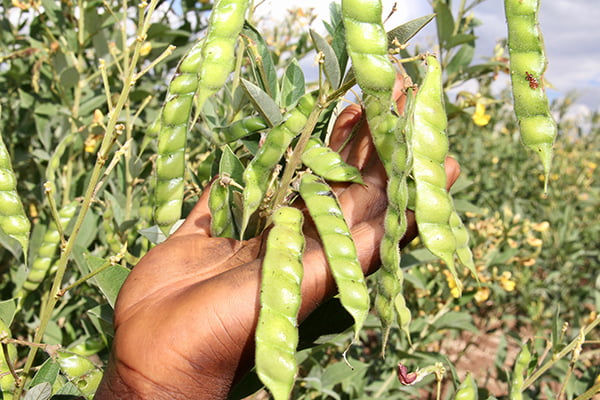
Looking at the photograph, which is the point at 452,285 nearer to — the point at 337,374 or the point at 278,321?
the point at 337,374

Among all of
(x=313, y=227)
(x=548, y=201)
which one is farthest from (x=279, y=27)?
(x=548, y=201)

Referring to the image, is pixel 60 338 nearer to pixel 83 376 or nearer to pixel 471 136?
pixel 83 376

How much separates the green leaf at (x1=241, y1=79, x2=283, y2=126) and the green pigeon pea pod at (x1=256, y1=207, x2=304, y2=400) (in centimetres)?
36

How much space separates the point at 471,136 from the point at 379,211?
5.71 meters

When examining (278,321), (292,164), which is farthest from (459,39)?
(278,321)

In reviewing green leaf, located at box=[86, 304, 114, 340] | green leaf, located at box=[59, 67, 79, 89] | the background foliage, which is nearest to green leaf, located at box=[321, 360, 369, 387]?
the background foliage

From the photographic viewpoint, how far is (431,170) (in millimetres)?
1023

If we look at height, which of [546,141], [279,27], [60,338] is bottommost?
[60,338]

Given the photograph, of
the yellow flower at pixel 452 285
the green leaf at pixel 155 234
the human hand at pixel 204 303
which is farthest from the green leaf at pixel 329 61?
the yellow flower at pixel 452 285

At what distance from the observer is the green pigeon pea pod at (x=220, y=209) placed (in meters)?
1.17

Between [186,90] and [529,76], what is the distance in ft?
2.34

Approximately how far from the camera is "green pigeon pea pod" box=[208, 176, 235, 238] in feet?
3.84

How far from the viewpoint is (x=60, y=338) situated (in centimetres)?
191

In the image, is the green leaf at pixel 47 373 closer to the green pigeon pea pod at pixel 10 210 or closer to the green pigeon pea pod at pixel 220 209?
the green pigeon pea pod at pixel 10 210
